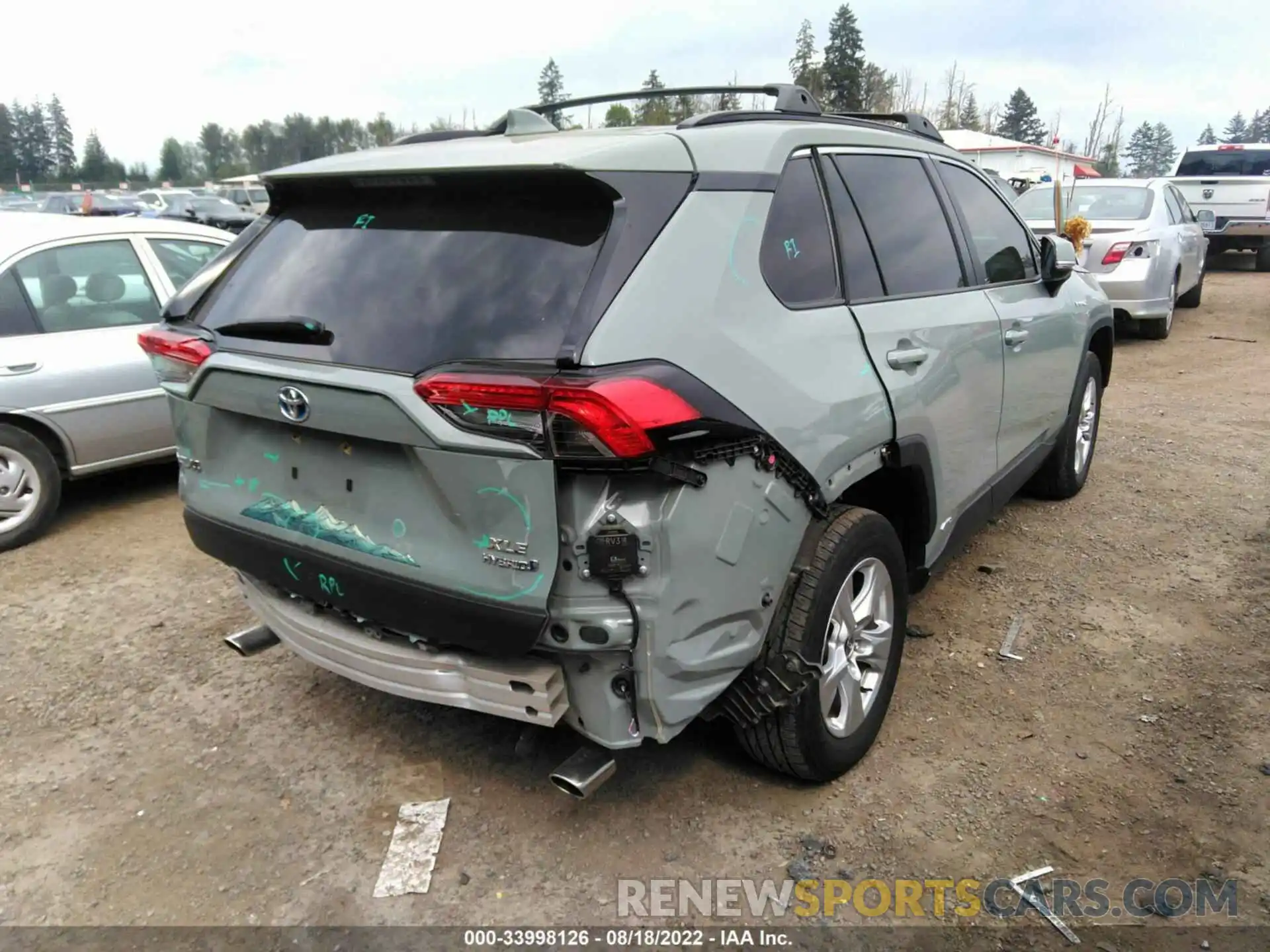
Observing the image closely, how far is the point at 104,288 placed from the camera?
17.6ft

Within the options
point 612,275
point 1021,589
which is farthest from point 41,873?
point 1021,589

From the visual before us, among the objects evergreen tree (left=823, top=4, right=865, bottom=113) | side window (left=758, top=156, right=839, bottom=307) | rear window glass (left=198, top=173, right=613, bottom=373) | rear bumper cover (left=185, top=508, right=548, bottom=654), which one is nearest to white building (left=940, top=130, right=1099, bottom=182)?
evergreen tree (left=823, top=4, right=865, bottom=113)

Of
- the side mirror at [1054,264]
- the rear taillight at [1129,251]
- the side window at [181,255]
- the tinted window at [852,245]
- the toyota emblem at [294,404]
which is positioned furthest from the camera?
the rear taillight at [1129,251]

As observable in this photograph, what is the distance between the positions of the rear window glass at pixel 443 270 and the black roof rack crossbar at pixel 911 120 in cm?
193

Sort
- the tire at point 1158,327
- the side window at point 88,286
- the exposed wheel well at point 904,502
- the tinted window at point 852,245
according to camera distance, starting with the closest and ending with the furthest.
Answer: the tinted window at point 852,245, the exposed wheel well at point 904,502, the side window at point 88,286, the tire at point 1158,327

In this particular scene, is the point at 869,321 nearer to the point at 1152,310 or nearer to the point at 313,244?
the point at 313,244

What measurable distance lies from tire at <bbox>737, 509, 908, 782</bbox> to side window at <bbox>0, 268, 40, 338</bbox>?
4.39 m

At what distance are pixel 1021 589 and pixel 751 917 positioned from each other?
8.18ft

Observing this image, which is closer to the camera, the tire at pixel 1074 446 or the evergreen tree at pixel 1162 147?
the tire at pixel 1074 446

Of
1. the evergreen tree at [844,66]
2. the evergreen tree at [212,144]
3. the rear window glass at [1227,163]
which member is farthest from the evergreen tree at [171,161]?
the rear window glass at [1227,163]

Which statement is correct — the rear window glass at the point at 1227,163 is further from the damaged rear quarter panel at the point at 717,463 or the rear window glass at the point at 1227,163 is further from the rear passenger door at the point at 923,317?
the damaged rear quarter panel at the point at 717,463

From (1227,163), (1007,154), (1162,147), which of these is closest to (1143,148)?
(1162,147)

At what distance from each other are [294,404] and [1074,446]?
438 centimetres

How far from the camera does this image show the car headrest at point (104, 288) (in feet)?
17.3
